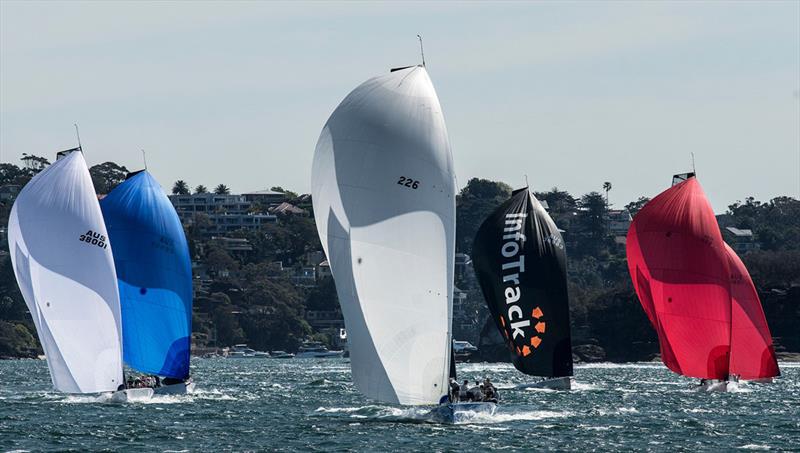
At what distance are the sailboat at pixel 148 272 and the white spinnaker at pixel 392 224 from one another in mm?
15835

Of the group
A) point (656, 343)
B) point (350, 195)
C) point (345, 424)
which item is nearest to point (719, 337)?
point (345, 424)

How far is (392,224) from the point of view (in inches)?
1642

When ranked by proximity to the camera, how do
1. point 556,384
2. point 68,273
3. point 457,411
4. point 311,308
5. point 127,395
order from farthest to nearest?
point 311,308 → point 556,384 → point 127,395 → point 68,273 → point 457,411

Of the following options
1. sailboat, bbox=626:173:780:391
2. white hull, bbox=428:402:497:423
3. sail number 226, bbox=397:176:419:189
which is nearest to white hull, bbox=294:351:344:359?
sailboat, bbox=626:173:780:391

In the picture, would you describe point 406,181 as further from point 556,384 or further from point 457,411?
point 556,384

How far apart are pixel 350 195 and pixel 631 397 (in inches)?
1001

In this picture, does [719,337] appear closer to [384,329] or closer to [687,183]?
[687,183]

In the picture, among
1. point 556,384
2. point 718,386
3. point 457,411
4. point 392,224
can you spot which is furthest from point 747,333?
point 392,224

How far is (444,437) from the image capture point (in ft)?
142

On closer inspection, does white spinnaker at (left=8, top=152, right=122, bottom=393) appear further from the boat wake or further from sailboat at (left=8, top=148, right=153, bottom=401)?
the boat wake

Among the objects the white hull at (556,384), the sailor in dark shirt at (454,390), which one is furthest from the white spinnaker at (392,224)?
the white hull at (556,384)

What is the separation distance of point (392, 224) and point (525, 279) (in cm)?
1989

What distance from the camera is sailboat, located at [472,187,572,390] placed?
61062 mm

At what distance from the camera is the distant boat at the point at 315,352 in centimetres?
17055
